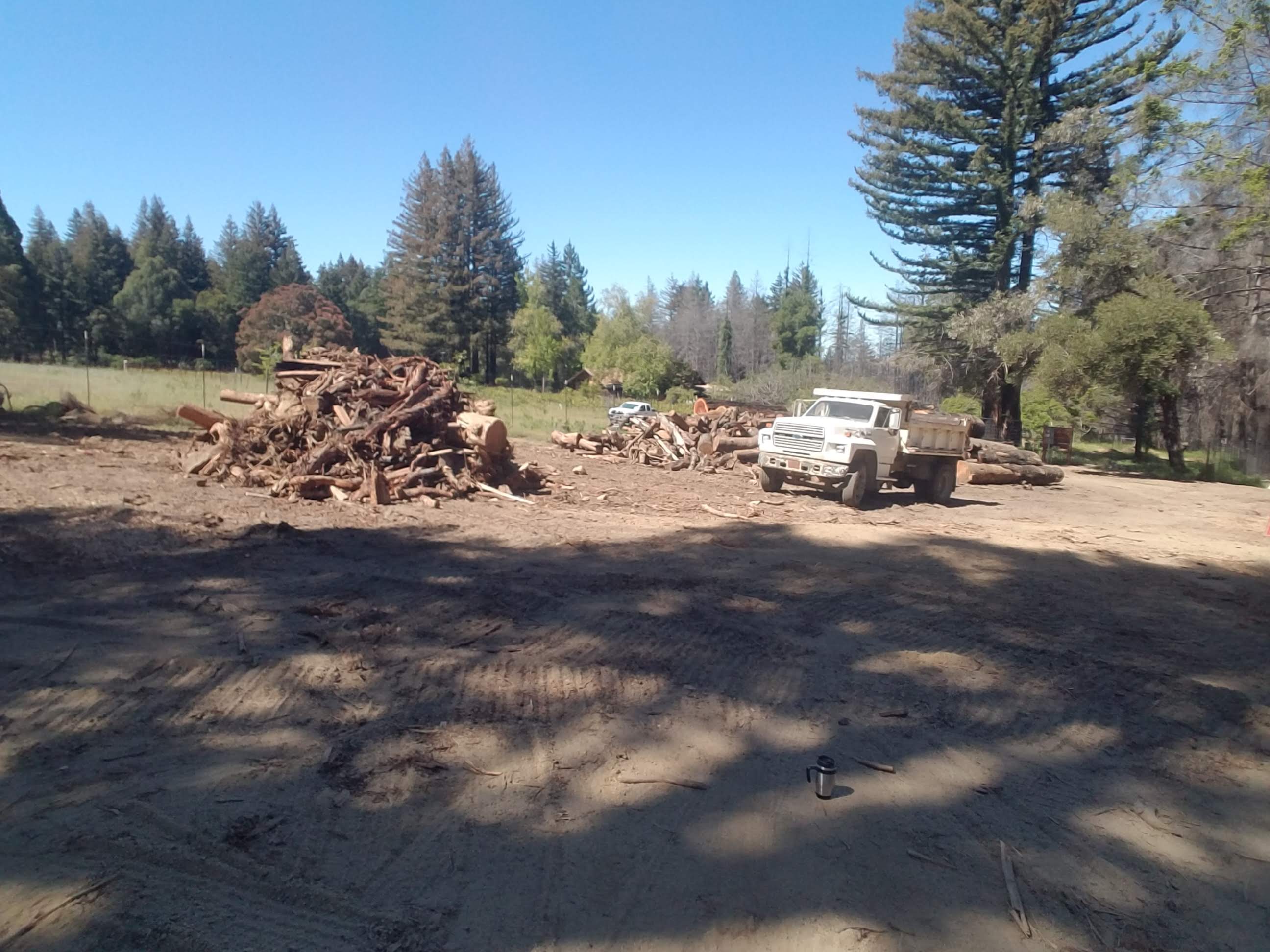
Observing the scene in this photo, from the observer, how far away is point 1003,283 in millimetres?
33969

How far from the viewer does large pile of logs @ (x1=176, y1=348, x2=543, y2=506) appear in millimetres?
12359

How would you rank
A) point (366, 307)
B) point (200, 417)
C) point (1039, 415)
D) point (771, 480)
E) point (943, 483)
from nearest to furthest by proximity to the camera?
point (200, 417) < point (771, 480) < point (943, 483) < point (1039, 415) < point (366, 307)

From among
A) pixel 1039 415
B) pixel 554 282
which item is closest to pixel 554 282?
pixel 554 282

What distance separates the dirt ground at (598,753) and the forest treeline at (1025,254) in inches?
749

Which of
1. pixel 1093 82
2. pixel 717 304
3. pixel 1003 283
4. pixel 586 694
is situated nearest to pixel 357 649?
pixel 586 694

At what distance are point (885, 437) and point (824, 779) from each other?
12.6 m

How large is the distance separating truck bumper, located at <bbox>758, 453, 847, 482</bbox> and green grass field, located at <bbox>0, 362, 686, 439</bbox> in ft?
40.4

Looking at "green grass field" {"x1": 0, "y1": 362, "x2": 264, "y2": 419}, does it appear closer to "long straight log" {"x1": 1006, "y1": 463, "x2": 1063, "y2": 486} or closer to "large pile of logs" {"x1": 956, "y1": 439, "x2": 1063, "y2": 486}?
"large pile of logs" {"x1": 956, "y1": 439, "x2": 1063, "y2": 486}

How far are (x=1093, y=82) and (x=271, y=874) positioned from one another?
129ft

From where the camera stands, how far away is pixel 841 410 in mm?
16266

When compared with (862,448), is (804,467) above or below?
below

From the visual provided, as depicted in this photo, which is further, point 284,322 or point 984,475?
point 284,322

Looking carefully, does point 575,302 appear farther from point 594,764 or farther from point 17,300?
point 594,764

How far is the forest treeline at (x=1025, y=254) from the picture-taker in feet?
78.5
